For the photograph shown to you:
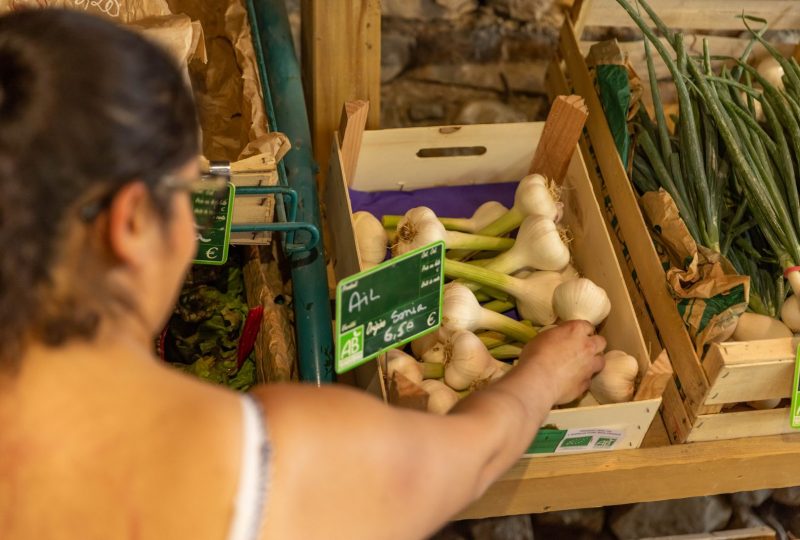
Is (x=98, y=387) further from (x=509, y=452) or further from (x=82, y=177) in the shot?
(x=509, y=452)

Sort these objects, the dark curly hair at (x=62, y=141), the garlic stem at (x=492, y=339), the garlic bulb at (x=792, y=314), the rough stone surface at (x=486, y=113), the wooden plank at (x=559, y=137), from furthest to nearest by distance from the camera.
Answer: the rough stone surface at (x=486, y=113) < the wooden plank at (x=559, y=137) < the garlic stem at (x=492, y=339) < the garlic bulb at (x=792, y=314) < the dark curly hair at (x=62, y=141)

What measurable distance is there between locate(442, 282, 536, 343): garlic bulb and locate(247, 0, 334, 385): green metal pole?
0.25 meters

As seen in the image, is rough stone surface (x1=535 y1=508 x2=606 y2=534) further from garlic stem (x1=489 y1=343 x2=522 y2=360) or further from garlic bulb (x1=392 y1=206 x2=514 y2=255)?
garlic bulb (x1=392 y1=206 x2=514 y2=255)

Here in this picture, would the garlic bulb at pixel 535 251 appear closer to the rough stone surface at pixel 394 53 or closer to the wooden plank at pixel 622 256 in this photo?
the wooden plank at pixel 622 256

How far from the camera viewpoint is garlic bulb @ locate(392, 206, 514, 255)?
1.77m

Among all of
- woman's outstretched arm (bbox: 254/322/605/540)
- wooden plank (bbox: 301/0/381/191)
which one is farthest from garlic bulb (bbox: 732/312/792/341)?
wooden plank (bbox: 301/0/381/191)

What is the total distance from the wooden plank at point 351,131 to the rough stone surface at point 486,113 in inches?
29.8

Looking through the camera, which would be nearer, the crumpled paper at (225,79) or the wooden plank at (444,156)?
the crumpled paper at (225,79)

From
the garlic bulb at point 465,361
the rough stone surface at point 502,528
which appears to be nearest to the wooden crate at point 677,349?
the garlic bulb at point 465,361

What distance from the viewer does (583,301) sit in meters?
1.68

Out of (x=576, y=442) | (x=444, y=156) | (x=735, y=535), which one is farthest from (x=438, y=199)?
(x=735, y=535)

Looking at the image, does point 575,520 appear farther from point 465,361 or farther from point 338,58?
point 338,58

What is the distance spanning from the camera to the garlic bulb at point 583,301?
5.53 feet

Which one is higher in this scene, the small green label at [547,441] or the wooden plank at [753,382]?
the wooden plank at [753,382]
